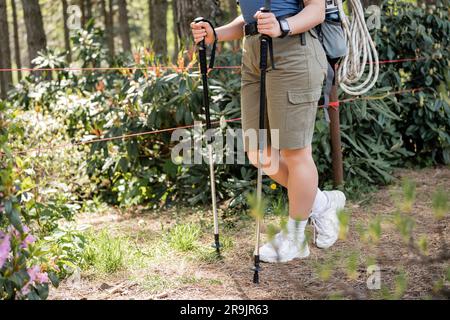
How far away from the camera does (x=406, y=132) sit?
545 centimetres

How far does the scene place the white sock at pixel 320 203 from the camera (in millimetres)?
3531

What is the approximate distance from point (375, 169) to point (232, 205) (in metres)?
1.29

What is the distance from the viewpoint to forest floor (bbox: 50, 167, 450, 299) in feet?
9.89

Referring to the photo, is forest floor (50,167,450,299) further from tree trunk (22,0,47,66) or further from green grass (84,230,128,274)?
tree trunk (22,0,47,66)

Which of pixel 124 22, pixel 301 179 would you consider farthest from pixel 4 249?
pixel 124 22

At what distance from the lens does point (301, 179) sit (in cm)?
320

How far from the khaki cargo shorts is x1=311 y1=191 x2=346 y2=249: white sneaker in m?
0.59

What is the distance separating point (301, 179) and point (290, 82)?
524mm

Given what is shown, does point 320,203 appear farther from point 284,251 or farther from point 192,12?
point 192,12

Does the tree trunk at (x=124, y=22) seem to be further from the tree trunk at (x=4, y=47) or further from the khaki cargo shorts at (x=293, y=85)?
the khaki cargo shorts at (x=293, y=85)

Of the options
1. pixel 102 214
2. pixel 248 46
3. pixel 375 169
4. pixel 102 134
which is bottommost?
pixel 102 214
